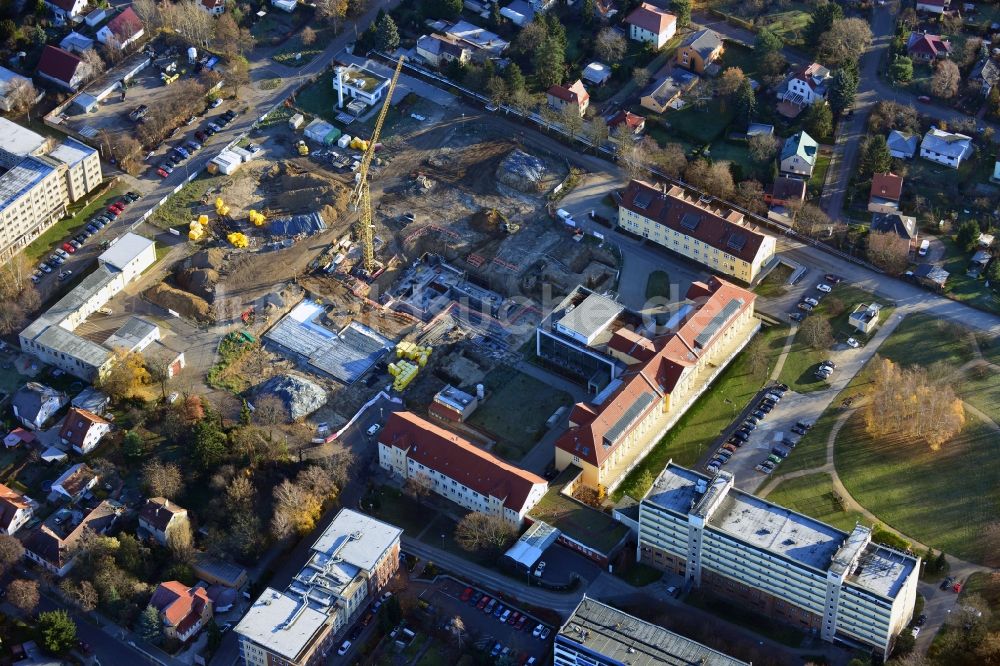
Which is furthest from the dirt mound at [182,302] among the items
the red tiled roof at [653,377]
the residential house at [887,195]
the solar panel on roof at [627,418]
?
the residential house at [887,195]

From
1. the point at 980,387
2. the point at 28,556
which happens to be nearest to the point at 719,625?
the point at 980,387

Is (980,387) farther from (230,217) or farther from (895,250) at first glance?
(230,217)

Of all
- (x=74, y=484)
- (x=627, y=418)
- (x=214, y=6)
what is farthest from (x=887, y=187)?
(x=74, y=484)

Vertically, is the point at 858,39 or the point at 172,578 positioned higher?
the point at 858,39

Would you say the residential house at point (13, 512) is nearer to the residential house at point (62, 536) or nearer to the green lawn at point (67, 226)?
the residential house at point (62, 536)

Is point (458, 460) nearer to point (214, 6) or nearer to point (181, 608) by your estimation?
point (181, 608)

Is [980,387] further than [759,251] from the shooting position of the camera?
No
